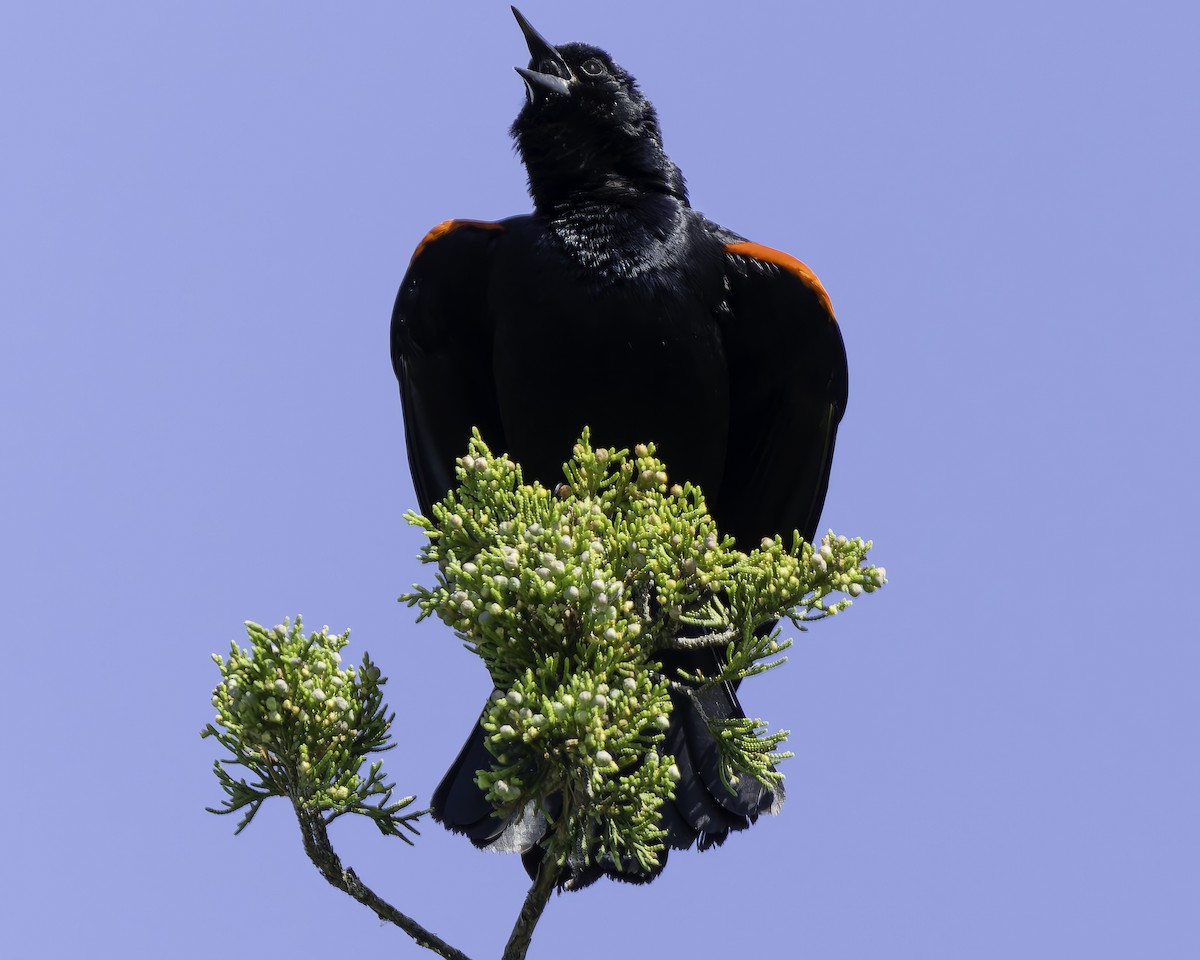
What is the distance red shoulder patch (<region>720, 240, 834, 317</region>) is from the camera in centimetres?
457

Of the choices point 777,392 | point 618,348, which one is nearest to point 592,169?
point 618,348

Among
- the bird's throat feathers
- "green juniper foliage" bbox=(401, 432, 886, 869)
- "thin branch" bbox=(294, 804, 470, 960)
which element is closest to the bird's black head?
the bird's throat feathers

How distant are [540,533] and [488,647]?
0.91 ft

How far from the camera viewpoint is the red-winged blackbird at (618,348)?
14.2 ft

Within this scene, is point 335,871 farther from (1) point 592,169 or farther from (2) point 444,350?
(1) point 592,169

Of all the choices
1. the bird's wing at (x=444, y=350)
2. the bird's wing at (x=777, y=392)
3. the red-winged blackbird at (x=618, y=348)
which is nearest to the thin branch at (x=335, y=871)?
the red-winged blackbird at (x=618, y=348)

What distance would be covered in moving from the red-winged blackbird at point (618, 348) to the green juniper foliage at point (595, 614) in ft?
3.06

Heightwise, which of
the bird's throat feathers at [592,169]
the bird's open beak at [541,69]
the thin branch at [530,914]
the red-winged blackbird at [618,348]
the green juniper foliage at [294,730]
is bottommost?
the thin branch at [530,914]

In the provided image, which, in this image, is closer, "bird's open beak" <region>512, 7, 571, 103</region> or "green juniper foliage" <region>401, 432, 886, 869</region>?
"green juniper foliage" <region>401, 432, 886, 869</region>

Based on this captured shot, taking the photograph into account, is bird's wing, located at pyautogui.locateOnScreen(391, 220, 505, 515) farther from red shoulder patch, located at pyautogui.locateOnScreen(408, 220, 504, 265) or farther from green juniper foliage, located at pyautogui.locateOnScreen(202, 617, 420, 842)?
green juniper foliage, located at pyautogui.locateOnScreen(202, 617, 420, 842)

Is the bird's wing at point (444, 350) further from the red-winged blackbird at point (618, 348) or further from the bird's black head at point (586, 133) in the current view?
the bird's black head at point (586, 133)

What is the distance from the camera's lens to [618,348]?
4.32m

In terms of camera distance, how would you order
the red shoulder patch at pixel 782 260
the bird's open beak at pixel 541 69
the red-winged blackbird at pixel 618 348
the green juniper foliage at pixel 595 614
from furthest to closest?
the bird's open beak at pixel 541 69
the red shoulder patch at pixel 782 260
the red-winged blackbird at pixel 618 348
the green juniper foliage at pixel 595 614

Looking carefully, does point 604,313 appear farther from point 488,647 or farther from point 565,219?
point 488,647
